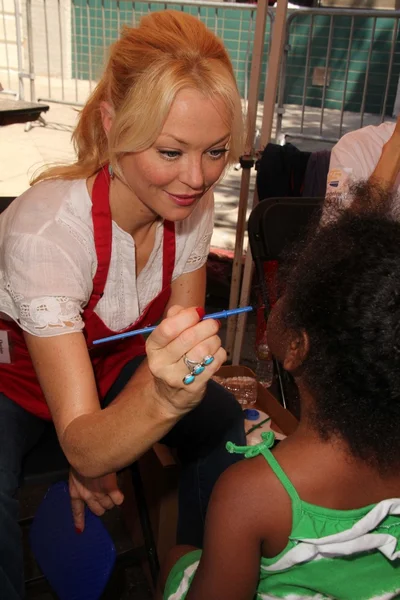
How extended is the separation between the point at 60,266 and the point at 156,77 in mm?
466

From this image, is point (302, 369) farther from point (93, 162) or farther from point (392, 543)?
point (93, 162)

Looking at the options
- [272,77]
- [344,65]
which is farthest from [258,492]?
[344,65]

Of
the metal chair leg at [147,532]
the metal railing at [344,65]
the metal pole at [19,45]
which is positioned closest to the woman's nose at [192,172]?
the metal chair leg at [147,532]

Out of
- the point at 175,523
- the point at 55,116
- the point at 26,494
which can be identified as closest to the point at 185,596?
the point at 175,523

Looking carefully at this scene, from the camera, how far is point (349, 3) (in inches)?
409

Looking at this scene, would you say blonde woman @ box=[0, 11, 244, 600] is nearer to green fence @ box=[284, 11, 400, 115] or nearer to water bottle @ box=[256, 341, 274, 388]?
water bottle @ box=[256, 341, 274, 388]

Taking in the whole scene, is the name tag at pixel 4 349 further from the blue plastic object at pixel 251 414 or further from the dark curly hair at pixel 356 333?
the blue plastic object at pixel 251 414

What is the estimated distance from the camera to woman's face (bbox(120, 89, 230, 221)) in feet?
4.77

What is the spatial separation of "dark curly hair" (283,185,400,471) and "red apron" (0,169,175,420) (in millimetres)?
581

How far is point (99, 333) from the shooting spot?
1.68 m

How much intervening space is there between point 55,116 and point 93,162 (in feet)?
24.5

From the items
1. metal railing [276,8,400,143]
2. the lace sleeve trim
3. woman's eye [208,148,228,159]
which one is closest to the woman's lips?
woman's eye [208,148,228,159]

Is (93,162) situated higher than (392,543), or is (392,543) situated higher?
(93,162)

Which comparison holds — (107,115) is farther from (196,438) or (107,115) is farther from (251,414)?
(251,414)
